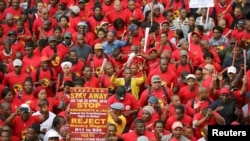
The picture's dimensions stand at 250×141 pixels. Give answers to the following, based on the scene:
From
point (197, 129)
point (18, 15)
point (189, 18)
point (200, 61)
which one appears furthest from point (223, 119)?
point (18, 15)

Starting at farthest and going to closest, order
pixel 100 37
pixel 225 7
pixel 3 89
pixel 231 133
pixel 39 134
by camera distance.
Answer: pixel 225 7 → pixel 100 37 → pixel 3 89 → pixel 39 134 → pixel 231 133

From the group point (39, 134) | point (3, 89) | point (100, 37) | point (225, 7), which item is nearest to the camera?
point (39, 134)

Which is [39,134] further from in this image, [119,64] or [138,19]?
[138,19]

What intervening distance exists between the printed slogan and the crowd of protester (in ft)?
5.10

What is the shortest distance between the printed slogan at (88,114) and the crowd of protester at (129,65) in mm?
1554

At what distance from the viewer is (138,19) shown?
33156 mm

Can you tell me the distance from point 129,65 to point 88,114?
5.74 meters

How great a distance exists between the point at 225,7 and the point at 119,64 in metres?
4.32

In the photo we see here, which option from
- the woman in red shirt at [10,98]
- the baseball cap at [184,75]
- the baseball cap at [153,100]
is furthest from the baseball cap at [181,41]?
the woman in red shirt at [10,98]

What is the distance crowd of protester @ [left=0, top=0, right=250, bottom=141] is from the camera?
27.2 m

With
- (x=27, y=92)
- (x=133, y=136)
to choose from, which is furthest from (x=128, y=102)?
(x=27, y=92)

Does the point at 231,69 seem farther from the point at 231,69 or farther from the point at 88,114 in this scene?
the point at 88,114

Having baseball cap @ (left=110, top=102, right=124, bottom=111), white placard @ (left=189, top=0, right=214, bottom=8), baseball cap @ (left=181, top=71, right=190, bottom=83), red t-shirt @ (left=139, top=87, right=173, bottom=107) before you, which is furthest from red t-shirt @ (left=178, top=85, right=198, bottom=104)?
white placard @ (left=189, top=0, right=214, bottom=8)

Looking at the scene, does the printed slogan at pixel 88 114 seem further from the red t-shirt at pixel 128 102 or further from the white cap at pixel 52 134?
the red t-shirt at pixel 128 102
